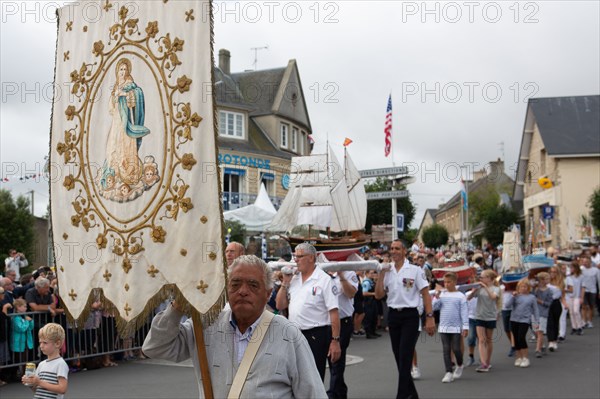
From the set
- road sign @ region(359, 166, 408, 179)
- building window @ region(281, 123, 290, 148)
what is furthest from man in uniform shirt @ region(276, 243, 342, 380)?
building window @ region(281, 123, 290, 148)

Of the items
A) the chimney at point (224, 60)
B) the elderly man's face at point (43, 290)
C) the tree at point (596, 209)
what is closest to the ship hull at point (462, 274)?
the elderly man's face at point (43, 290)

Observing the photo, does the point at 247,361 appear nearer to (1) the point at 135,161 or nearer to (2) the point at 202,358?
(2) the point at 202,358

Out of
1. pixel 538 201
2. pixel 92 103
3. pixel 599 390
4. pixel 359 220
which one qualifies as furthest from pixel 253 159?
pixel 92 103

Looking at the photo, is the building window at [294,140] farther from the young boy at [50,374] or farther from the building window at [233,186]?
the young boy at [50,374]

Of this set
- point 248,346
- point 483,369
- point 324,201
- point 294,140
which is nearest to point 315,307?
point 248,346

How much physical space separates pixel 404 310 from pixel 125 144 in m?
6.00

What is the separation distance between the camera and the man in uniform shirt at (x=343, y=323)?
9.59 m

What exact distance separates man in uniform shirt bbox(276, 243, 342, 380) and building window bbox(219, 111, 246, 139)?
1506 inches

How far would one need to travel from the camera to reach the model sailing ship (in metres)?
35.3

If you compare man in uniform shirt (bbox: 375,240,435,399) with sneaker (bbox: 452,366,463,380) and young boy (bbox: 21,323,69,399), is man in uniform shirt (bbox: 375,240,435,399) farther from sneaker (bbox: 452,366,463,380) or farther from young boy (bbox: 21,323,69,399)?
young boy (bbox: 21,323,69,399)

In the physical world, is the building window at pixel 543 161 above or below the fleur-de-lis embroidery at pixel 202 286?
above

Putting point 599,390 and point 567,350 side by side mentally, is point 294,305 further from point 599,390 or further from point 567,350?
point 567,350

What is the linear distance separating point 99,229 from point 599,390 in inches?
349

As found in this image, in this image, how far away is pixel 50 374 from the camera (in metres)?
6.39
